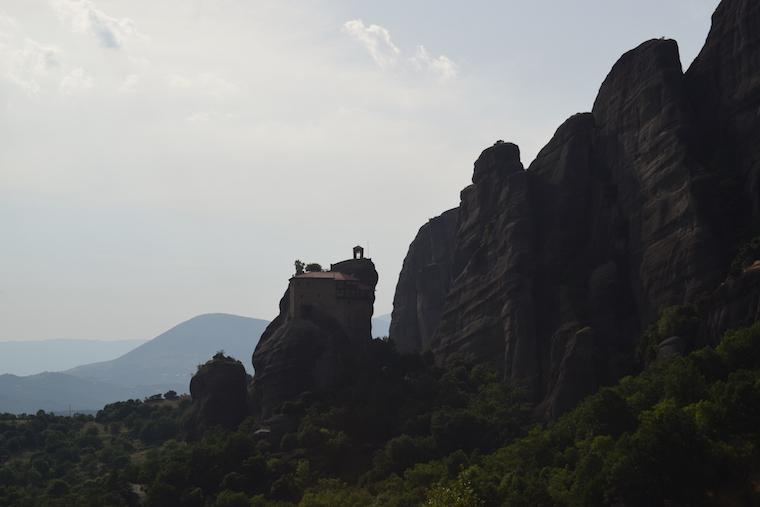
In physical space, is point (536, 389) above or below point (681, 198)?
A: below

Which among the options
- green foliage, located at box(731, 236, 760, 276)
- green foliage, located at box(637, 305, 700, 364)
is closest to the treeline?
green foliage, located at box(637, 305, 700, 364)

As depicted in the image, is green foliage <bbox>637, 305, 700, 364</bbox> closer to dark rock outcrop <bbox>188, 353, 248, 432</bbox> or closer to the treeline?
the treeline

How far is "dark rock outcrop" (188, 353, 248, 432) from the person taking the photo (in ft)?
396

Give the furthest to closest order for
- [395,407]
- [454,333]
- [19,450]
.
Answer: [19,450], [454,333], [395,407]

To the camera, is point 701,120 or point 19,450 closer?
point 701,120

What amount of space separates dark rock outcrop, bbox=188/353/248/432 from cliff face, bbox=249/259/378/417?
2.97 m

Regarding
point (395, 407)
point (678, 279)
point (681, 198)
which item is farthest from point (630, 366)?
point (395, 407)

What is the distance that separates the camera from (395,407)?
360 feet

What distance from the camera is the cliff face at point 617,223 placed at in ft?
312

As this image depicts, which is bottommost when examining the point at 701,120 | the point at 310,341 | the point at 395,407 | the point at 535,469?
the point at 535,469

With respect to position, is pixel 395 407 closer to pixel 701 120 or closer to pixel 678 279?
pixel 678 279

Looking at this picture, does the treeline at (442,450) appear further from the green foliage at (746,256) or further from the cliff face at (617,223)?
the green foliage at (746,256)

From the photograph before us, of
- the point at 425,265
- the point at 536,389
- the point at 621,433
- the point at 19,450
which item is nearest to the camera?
the point at 621,433

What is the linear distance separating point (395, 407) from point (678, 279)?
109 feet
